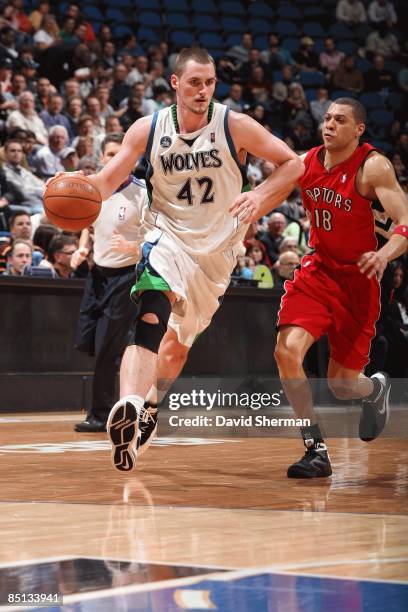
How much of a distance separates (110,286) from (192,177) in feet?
8.89

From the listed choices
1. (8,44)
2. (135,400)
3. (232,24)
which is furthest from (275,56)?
(135,400)

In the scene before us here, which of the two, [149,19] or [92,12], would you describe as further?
[149,19]

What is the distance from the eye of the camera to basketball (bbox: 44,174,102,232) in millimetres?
5254

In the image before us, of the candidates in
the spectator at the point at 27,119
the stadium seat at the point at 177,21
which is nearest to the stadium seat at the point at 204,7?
the stadium seat at the point at 177,21

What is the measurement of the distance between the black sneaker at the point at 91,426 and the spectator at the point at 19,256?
2.37 meters

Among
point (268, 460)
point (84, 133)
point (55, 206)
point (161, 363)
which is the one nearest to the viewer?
point (55, 206)

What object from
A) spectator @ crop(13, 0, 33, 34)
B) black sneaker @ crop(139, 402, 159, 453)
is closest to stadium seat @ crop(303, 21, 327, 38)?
spectator @ crop(13, 0, 33, 34)

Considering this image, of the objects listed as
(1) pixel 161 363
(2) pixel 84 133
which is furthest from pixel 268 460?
(2) pixel 84 133

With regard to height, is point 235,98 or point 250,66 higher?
point 250,66

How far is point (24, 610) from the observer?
2.53m

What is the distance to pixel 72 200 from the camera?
207 inches

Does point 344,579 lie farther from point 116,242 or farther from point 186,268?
point 116,242

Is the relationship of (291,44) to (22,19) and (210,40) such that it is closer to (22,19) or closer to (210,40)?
(210,40)

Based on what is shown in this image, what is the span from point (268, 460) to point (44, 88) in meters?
8.63
